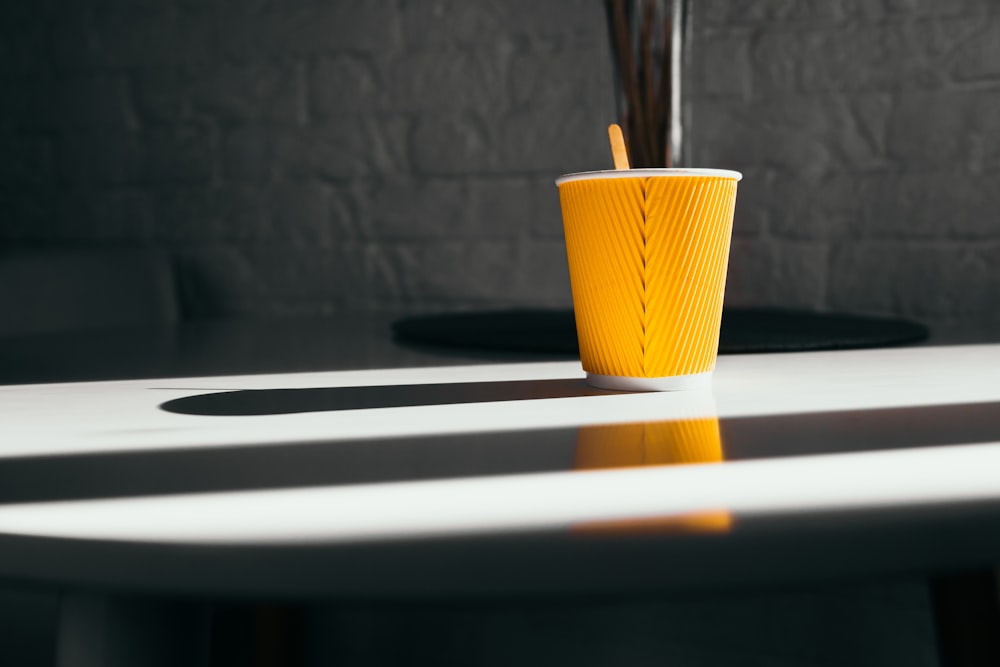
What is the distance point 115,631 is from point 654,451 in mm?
239

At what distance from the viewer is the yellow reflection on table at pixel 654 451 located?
344 mm

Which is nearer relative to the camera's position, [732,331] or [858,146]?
[732,331]

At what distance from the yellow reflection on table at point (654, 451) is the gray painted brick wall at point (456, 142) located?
3.32ft

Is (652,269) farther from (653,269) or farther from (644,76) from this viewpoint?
(644,76)

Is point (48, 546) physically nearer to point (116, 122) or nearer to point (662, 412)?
point (662, 412)

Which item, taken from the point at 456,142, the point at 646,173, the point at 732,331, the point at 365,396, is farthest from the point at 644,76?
the point at 456,142

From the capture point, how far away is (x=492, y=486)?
15.7 inches

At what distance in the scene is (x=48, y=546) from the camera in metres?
0.33

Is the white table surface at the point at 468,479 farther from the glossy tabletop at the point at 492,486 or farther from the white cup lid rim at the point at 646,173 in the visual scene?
the white cup lid rim at the point at 646,173

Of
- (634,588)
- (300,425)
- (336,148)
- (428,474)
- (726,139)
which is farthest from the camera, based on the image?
(336,148)

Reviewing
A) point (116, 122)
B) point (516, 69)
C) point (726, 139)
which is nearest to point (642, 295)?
point (726, 139)

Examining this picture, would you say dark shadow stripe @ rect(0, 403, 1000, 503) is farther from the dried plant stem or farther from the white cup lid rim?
the dried plant stem

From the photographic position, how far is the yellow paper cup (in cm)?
62

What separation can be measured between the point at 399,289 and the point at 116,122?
25.6 inches
